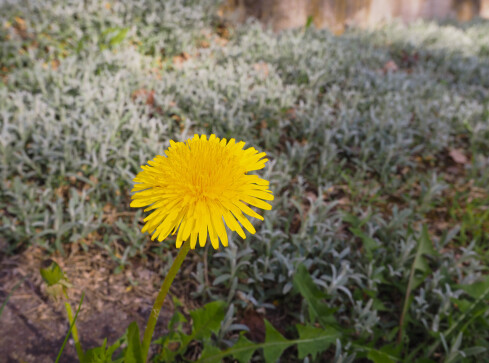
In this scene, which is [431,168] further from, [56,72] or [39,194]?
[56,72]

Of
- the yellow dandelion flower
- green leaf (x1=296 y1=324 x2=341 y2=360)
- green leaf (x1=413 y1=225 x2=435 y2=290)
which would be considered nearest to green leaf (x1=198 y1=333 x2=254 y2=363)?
green leaf (x1=296 y1=324 x2=341 y2=360)

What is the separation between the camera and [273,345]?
150cm

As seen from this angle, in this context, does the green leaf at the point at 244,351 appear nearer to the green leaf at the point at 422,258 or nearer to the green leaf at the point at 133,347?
the green leaf at the point at 133,347

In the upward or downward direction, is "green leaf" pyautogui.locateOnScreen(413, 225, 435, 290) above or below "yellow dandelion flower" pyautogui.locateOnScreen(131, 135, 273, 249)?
below

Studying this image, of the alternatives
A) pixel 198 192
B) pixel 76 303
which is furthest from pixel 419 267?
pixel 76 303

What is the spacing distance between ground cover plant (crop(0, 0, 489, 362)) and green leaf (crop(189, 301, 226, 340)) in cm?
2

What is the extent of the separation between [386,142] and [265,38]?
2587 mm

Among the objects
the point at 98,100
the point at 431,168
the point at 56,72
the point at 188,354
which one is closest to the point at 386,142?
the point at 431,168

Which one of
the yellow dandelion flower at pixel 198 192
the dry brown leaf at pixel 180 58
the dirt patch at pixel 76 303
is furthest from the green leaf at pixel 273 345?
the dry brown leaf at pixel 180 58

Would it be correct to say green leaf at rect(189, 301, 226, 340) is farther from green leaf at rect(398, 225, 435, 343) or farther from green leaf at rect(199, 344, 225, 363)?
green leaf at rect(398, 225, 435, 343)

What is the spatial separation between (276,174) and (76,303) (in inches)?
60.4

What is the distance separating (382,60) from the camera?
495 centimetres

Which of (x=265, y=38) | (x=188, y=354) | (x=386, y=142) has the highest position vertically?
(x=265, y=38)

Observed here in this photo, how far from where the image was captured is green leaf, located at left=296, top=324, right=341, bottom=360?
1.51 metres
